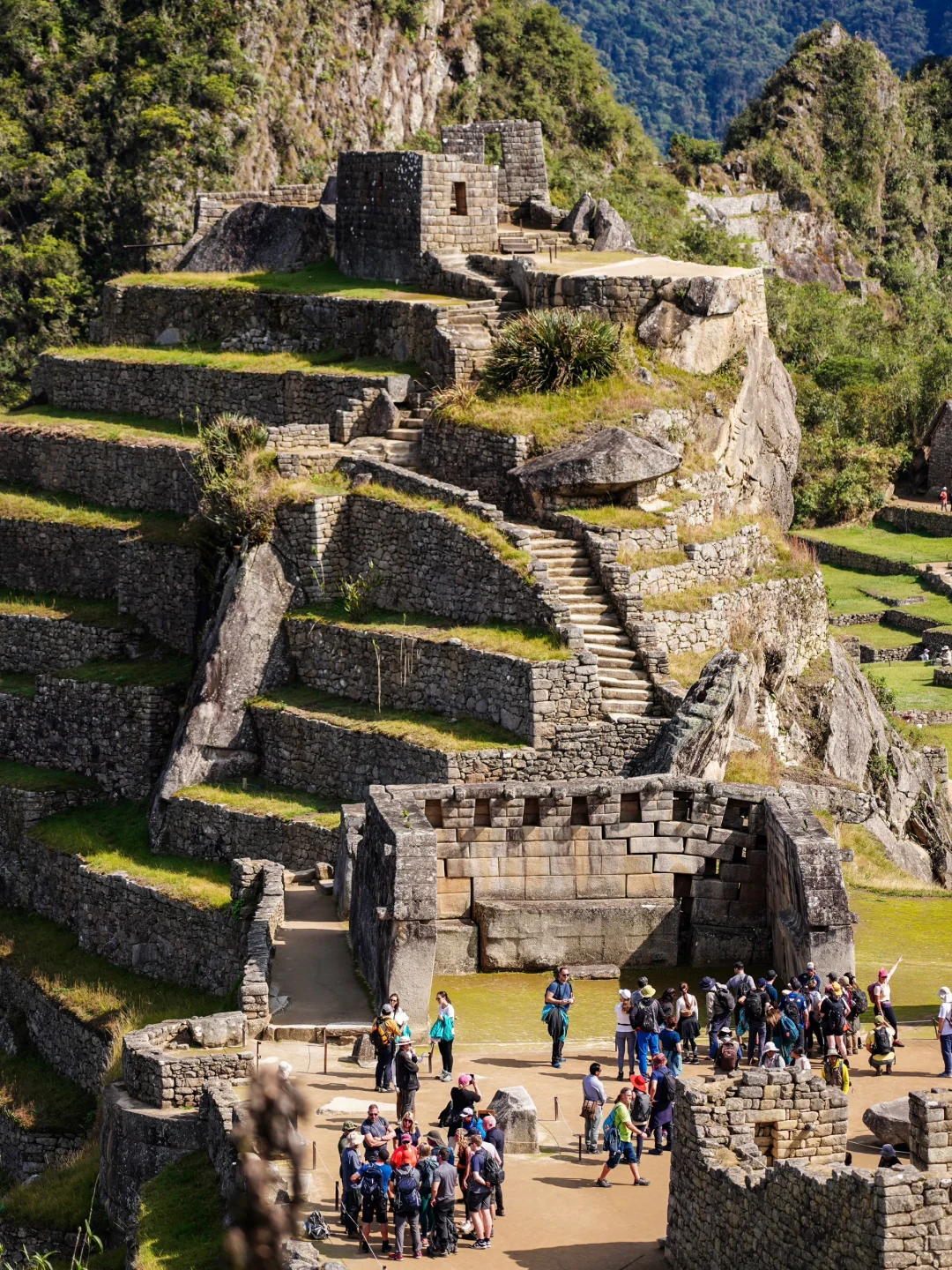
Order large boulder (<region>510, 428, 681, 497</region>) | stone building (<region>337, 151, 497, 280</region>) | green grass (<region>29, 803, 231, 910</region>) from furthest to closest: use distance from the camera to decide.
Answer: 1. stone building (<region>337, 151, 497, 280</region>)
2. large boulder (<region>510, 428, 681, 497</region>)
3. green grass (<region>29, 803, 231, 910</region>)

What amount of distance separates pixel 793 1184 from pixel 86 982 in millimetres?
20060

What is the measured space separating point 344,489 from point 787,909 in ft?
50.1

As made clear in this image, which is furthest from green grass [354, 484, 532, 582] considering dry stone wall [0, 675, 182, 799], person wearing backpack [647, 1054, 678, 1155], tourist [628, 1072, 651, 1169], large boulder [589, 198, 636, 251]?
person wearing backpack [647, 1054, 678, 1155]

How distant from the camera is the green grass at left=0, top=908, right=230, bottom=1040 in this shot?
3306cm

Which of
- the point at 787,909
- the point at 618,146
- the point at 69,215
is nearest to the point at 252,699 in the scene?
the point at 787,909

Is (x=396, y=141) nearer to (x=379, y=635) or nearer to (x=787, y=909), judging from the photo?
(x=379, y=635)

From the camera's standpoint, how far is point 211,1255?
2075cm

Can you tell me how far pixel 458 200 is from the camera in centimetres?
4297

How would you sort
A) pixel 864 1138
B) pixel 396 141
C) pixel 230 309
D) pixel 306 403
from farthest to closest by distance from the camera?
pixel 396 141, pixel 230 309, pixel 306 403, pixel 864 1138

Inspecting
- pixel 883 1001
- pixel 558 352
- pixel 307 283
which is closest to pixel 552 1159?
pixel 883 1001

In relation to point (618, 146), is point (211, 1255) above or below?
below

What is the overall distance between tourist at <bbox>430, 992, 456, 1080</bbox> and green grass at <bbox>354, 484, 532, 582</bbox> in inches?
493

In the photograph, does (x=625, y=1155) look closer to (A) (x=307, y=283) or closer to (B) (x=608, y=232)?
(A) (x=307, y=283)

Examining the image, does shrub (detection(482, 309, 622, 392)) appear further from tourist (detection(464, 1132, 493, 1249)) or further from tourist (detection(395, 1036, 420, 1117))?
tourist (detection(464, 1132, 493, 1249))
